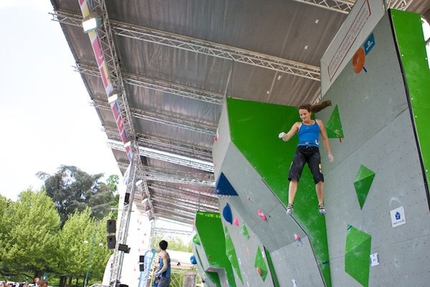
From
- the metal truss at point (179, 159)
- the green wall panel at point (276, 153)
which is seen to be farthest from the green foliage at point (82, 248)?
the green wall panel at point (276, 153)

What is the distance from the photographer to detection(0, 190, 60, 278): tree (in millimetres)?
22938

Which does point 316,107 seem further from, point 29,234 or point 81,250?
point 81,250

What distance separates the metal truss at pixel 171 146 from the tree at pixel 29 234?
507 inches

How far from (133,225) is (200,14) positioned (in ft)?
58.5

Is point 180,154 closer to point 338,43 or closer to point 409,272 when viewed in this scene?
point 338,43

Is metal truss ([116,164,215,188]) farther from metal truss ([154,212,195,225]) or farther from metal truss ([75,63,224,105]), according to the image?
metal truss ([154,212,195,225])

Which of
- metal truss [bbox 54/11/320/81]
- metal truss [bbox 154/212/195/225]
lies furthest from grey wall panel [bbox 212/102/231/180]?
metal truss [bbox 154/212/195/225]

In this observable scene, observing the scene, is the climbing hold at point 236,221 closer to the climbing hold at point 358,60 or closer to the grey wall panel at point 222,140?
the grey wall panel at point 222,140

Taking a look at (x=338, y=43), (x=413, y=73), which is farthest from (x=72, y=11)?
(x=413, y=73)

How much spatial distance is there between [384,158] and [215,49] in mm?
5525

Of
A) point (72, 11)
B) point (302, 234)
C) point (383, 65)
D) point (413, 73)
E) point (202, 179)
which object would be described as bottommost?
point (302, 234)

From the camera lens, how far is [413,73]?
11.4 ft

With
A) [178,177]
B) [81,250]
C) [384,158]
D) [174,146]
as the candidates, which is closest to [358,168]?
[384,158]

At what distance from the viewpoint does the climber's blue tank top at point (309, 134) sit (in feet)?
14.2
